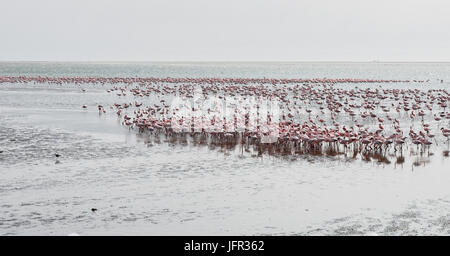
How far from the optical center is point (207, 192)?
672 inches

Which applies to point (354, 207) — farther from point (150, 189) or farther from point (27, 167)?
point (27, 167)

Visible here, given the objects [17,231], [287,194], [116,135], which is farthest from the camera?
[116,135]

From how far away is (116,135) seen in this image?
29.2m

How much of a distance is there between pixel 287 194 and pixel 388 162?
22.5 ft

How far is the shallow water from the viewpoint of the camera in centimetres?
1371

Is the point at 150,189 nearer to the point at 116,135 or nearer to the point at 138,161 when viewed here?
the point at 138,161

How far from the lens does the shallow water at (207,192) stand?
45.0 ft

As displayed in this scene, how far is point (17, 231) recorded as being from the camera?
13.1 meters

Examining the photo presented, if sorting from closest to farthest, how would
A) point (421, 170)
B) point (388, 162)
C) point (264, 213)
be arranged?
point (264, 213), point (421, 170), point (388, 162)
